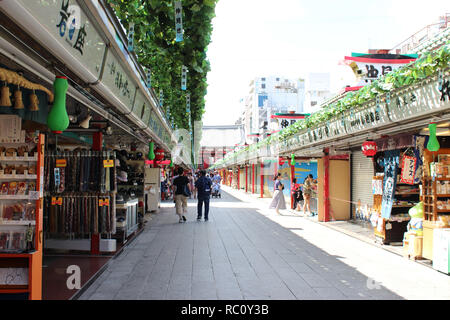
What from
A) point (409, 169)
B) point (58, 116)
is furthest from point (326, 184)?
point (58, 116)

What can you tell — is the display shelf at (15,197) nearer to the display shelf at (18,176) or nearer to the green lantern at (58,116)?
the display shelf at (18,176)

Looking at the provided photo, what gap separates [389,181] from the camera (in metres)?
8.10

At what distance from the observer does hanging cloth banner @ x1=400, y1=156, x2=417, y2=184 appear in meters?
7.18

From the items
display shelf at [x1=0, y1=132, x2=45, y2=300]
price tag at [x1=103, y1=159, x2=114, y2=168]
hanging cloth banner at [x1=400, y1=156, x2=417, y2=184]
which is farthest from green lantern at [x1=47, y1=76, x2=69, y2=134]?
hanging cloth banner at [x1=400, y1=156, x2=417, y2=184]

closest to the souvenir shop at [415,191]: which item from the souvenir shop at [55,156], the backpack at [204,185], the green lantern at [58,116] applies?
the souvenir shop at [55,156]

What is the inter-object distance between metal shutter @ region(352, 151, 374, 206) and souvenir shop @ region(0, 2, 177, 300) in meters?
7.01

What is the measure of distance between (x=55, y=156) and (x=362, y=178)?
9.34 m

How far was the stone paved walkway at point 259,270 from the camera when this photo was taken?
4984mm

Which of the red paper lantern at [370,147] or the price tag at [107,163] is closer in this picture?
the price tag at [107,163]

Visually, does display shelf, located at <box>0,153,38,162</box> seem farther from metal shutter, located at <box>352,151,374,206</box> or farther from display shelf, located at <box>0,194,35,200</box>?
metal shutter, located at <box>352,151,374,206</box>

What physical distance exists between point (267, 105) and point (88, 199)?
5592 cm

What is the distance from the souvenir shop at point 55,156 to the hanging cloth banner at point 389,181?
5.38 meters

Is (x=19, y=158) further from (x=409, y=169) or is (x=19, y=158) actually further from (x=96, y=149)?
(x=409, y=169)

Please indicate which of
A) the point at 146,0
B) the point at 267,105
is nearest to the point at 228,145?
the point at 267,105
